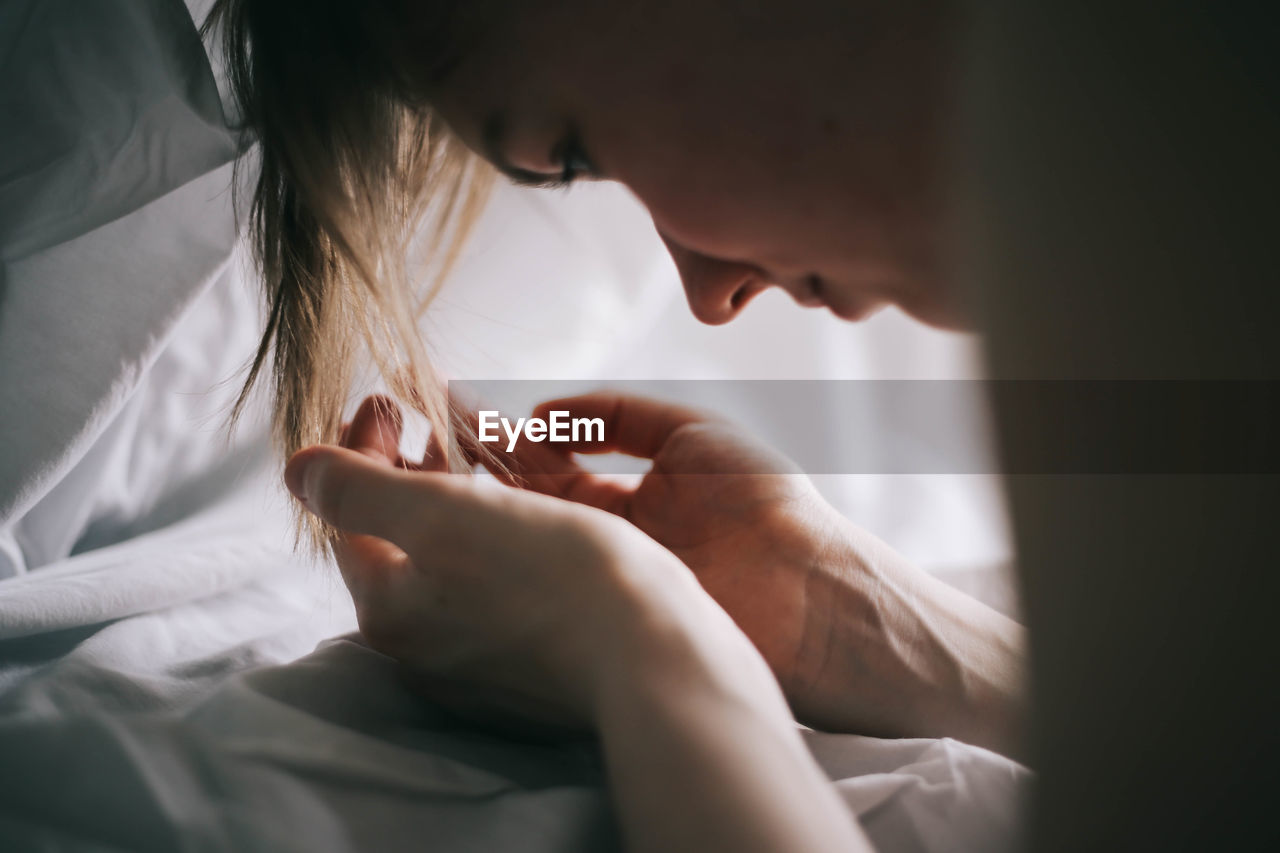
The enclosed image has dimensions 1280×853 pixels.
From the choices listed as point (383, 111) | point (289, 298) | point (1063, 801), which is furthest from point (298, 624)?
point (1063, 801)

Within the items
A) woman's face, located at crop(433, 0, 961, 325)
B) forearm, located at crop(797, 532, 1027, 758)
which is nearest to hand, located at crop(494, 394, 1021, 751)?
forearm, located at crop(797, 532, 1027, 758)

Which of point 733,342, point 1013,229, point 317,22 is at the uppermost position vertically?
point 317,22

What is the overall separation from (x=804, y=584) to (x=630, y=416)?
6.4 inches

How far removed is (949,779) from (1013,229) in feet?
0.77

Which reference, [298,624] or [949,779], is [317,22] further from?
[949,779]

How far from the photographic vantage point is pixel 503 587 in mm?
334

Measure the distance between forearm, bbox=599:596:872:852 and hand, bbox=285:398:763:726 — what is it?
0.01 metres

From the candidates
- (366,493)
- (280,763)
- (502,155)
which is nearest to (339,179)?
(502,155)

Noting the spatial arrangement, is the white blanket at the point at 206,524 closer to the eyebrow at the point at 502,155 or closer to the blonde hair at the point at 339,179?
the blonde hair at the point at 339,179

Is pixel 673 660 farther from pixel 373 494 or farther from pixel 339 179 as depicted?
pixel 339 179

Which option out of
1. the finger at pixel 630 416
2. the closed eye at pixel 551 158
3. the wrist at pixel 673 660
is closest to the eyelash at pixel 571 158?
the closed eye at pixel 551 158

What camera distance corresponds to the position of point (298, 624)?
1.72 ft

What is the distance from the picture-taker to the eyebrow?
454mm

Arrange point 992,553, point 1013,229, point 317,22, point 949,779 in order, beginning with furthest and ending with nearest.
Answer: point 992,553, point 317,22, point 949,779, point 1013,229
